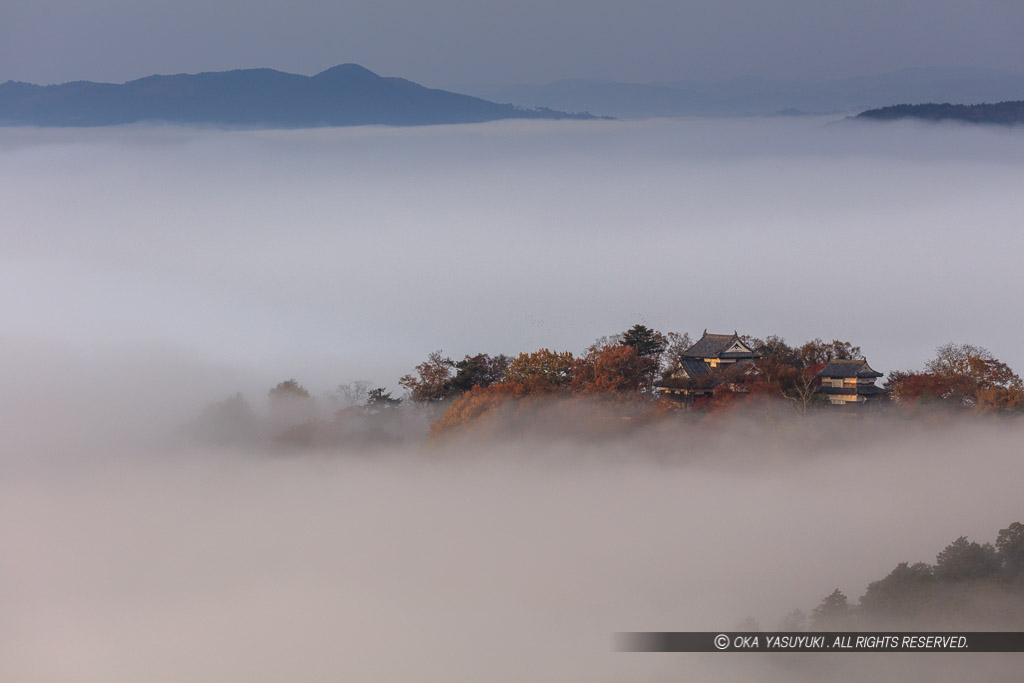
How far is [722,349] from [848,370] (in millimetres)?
3409

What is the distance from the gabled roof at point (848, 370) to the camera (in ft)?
107

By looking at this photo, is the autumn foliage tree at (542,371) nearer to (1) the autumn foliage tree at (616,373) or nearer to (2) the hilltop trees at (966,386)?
(1) the autumn foliage tree at (616,373)

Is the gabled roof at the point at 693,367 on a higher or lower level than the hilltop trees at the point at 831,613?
higher

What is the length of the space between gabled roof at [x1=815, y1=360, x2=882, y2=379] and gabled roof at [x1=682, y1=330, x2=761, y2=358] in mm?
2157

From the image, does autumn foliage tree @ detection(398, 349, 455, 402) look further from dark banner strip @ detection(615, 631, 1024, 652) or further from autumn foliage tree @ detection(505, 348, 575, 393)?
dark banner strip @ detection(615, 631, 1024, 652)

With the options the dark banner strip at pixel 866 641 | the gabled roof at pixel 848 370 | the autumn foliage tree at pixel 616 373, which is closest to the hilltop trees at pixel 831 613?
the dark banner strip at pixel 866 641

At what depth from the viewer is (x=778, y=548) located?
94.7 feet

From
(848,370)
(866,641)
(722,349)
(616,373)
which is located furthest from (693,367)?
(866,641)

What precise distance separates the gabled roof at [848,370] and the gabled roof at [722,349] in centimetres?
216

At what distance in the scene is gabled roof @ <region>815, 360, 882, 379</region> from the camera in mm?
32469

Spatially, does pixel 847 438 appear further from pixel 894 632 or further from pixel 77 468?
pixel 77 468

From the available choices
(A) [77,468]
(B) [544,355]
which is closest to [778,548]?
(B) [544,355]

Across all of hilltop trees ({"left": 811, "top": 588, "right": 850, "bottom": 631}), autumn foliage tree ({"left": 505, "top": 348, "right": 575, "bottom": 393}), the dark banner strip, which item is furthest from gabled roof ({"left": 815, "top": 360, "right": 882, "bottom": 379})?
the dark banner strip

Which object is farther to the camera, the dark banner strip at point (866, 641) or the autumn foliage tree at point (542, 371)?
the autumn foliage tree at point (542, 371)
